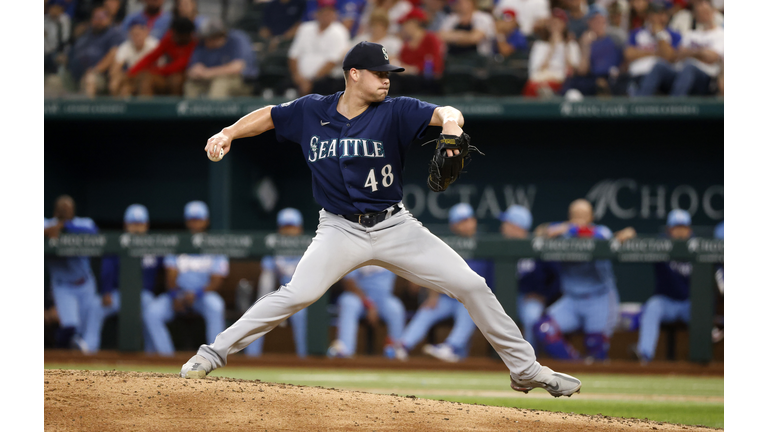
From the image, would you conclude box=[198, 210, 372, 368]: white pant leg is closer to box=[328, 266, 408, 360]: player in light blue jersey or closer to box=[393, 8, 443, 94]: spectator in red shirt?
box=[328, 266, 408, 360]: player in light blue jersey

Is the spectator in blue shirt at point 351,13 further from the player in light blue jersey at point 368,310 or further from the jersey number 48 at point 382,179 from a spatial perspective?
the jersey number 48 at point 382,179

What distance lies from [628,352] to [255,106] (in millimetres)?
4831

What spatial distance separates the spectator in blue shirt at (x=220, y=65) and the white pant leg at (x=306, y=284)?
6.09m

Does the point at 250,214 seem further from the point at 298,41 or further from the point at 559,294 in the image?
the point at 559,294

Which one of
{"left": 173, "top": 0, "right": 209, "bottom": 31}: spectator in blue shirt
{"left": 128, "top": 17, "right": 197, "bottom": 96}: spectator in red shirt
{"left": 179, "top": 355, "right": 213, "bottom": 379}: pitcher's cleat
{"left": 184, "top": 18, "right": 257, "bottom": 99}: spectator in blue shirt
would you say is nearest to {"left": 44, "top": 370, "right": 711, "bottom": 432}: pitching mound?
{"left": 179, "top": 355, "right": 213, "bottom": 379}: pitcher's cleat

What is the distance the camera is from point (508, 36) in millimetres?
10195

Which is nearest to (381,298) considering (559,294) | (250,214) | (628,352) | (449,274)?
(559,294)

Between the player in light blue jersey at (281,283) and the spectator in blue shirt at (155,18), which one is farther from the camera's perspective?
the spectator in blue shirt at (155,18)

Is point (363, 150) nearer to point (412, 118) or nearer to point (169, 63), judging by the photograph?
point (412, 118)

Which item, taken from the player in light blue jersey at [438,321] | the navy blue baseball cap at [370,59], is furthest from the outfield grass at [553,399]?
the navy blue baseball cap at [370,59]

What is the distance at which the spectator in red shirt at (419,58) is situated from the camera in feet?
30.2

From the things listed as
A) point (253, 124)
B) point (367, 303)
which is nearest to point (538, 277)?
point (367, 303)

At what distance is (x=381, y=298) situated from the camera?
25.1 ft

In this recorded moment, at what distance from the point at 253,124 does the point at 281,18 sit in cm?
742
